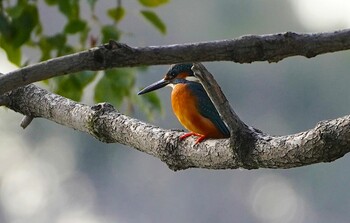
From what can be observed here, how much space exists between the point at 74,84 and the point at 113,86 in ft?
0.35

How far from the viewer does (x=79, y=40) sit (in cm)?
276

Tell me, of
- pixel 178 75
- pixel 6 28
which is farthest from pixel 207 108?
pixel 6 28

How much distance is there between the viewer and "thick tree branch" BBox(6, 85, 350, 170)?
5.71 feet

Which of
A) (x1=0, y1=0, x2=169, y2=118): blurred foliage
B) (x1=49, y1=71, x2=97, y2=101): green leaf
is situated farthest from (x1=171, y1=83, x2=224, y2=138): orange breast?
(x1=49, y1=71, x2=97, y2=101): green leaf

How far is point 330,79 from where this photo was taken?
39.6 feet

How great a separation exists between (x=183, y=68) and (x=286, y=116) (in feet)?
26.0

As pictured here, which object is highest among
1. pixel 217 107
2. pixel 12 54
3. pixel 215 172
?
pixel 217 107

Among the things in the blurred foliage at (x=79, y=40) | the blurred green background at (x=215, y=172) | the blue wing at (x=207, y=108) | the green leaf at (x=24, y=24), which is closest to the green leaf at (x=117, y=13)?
the blurred foliage at (x=79, y=40)

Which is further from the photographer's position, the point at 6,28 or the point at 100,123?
the point at 6,28

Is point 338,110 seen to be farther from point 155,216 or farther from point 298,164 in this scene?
point 298,164

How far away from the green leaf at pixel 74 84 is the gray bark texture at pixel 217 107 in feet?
0.35

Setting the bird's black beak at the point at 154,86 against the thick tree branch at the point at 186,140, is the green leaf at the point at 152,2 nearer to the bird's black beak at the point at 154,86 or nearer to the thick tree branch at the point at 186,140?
the bird's black beak at the point at 154,86

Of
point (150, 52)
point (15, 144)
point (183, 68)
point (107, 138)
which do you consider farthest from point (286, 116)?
point (150, 52)

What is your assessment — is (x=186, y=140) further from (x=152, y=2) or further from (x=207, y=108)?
(x=207, y=108)
